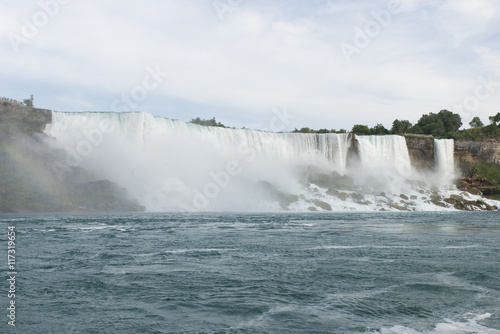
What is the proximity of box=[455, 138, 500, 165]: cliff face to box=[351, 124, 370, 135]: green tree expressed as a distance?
1959 cm

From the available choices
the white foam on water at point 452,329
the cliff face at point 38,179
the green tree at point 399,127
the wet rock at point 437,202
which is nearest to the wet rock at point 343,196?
the wet rock at point 437,202

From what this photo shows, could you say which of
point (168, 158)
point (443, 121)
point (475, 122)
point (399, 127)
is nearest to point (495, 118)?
point (443, 121)

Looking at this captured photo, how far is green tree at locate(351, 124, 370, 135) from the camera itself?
94.2 metres

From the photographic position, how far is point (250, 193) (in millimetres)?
55656

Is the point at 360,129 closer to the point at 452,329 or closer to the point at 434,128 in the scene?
the point at 434,128

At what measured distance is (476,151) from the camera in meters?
79.8

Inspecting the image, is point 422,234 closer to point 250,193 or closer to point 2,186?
point 250,193

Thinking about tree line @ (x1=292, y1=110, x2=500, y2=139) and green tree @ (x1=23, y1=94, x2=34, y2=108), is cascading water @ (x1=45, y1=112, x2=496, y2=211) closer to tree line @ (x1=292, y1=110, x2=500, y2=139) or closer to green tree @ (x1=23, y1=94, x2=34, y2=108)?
green tree @ (x1=23, y1=94, x2=34, y2=108)

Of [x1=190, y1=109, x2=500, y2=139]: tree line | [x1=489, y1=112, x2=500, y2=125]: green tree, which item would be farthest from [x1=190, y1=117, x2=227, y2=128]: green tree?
[x1=489, y1=112, x2=500, y2=125]: green tree

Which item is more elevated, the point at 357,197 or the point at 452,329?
the point at 452,329

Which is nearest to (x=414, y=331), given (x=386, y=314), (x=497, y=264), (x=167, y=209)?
(x=386, y=314)

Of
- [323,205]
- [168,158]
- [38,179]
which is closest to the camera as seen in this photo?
[38,179]

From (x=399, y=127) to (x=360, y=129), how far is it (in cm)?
790

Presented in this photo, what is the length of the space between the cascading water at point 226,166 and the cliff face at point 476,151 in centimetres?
1293
